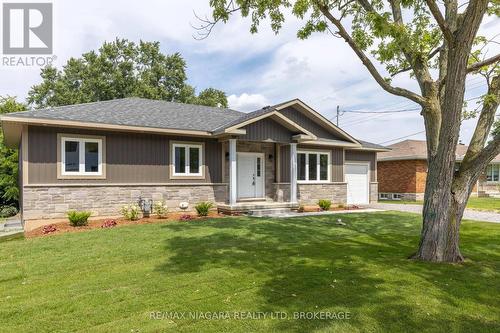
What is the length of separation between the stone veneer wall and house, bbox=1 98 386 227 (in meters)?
0.03

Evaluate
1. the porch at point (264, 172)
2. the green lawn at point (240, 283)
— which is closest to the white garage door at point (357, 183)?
the porch at point (264, 172)

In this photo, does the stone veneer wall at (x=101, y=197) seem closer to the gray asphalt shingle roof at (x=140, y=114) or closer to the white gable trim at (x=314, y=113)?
the gray asphalt shingle roof at (x=140, y=114)

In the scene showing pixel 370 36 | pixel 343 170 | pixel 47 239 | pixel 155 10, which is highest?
pixel 155 10

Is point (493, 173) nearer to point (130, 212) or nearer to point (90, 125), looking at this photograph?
point (130, 212)

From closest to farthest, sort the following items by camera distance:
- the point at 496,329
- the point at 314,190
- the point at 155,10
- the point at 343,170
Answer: the point at 496,329, the point at 155,10, the point at 314,190, the point at 343,170

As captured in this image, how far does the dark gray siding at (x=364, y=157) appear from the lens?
18.4m

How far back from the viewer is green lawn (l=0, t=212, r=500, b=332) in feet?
11.7

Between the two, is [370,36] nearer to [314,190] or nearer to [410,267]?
[410,267]

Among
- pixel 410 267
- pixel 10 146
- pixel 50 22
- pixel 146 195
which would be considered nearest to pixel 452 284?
pixel 410 267

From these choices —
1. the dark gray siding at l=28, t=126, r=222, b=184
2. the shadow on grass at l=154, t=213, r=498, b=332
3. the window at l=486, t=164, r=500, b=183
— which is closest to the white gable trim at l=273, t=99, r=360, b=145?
the dark gray siding at l=28, t=126, r=222, b=184

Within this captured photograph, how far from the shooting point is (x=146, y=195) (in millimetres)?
12469

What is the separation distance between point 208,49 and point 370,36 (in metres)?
8.91

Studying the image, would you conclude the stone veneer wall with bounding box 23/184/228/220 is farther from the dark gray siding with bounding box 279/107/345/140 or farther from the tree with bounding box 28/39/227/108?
the tree with bounding box 28/39/227/108

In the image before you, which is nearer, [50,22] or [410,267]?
[410,267]
